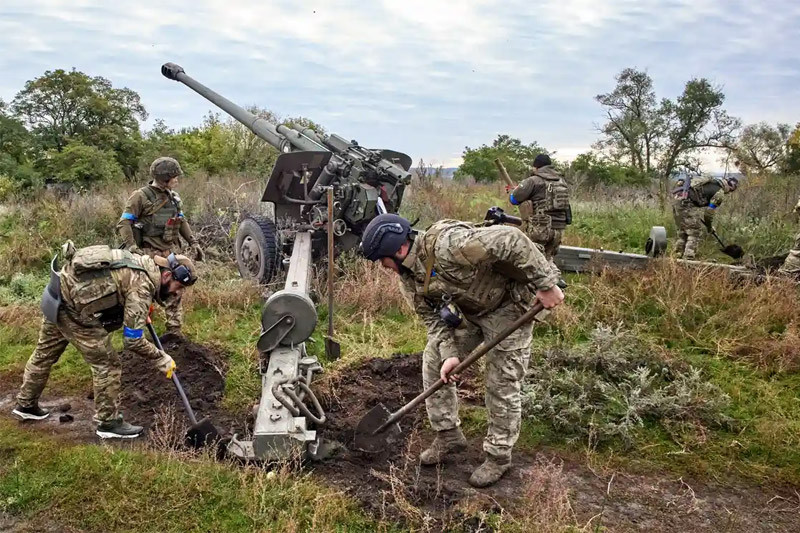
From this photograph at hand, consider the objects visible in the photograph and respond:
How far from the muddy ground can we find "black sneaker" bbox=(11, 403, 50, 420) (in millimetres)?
106

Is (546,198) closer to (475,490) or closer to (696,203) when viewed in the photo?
(696,203)

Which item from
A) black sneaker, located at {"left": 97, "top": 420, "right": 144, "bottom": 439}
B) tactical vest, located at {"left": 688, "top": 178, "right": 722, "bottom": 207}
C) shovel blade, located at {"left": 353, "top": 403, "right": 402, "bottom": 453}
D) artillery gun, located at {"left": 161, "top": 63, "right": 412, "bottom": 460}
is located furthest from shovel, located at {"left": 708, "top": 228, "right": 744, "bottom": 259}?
black sneaker, located at {"left": 97, "top": 420, "right": 144, "bottom": 439}

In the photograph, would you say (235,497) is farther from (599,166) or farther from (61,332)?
(599,166)

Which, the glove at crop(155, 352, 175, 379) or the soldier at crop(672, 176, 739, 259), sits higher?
the soldier at crop(672, 176, 739, 259)

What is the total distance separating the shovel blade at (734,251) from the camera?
28.9ft

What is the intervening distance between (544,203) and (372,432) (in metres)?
4.30

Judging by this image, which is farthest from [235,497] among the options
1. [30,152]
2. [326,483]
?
[30,152]

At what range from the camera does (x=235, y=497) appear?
3557 millimetres

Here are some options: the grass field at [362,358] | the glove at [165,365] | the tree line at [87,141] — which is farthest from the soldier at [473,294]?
the tree line at [87,141]

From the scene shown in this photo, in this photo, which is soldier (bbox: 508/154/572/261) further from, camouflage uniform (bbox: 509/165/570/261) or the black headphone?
the black headphone

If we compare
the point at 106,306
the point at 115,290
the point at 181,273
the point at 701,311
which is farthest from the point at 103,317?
the point at 701,311

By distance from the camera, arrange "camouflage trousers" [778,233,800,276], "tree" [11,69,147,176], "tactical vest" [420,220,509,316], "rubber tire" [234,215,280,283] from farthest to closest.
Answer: "tree" [11,69,147,176], "rubber tire" [234,215,280,283], "camouflage trousers" [778,233,800,276], "tactical vest" [420,220,509,316]

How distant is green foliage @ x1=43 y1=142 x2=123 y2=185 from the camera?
15227 millimetres

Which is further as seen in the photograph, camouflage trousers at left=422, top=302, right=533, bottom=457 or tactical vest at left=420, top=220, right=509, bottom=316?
camouflage trousers at left=422, top=302, right=533, bottom=457
